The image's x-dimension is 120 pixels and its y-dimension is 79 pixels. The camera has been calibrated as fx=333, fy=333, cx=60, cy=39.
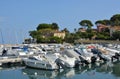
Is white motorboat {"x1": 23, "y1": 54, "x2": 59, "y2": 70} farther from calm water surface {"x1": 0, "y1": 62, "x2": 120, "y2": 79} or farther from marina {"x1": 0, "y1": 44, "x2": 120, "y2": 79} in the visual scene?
calm water surface {"x1": 0, "y1": 62, "x2": 120, "y2": 79}

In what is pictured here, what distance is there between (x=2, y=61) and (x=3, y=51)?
8.42 m

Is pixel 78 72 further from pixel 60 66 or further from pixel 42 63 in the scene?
pixel 42 63

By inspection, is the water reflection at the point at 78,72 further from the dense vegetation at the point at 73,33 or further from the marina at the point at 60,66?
the dense vegetation at the point at 73,33

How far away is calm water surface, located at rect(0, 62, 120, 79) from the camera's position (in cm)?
2878

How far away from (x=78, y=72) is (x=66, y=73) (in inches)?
59.2

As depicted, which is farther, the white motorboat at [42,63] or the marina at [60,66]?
the white motorboat at [42,63]

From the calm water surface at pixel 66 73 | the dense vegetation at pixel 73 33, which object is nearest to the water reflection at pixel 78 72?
the calm water surface at pixel 66 73

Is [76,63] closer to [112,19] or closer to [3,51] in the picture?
[3,51]

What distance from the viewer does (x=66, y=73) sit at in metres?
30.8

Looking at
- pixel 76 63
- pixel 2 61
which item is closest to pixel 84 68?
pixel 76 63

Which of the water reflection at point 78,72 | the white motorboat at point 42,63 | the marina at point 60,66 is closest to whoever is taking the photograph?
the water reflection at point 78,72

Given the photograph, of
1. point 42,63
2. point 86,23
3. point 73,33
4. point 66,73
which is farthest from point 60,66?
point 86,23

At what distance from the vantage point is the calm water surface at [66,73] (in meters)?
28.8

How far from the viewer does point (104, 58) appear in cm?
3978
